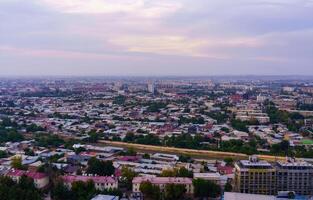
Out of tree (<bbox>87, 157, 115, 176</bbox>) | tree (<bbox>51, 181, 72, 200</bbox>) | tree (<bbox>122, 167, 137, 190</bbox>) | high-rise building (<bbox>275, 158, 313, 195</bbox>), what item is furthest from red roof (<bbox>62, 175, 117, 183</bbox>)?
high-rise building (<bbox>275, 158, 313, 195</bbox>)

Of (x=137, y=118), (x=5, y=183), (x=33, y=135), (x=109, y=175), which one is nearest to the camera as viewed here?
(x=5, y=183)

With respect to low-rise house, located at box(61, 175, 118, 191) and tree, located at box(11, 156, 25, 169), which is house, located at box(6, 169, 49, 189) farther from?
tree, located at box(11, 156, 25, 169)

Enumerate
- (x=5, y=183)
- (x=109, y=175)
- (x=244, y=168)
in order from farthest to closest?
(x=109, y=175) → (x=244, y=168) → (x=5, y=183)

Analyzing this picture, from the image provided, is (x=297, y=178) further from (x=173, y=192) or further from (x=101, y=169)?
(x=101, y=169)

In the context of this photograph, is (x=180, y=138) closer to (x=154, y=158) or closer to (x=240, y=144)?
(x=240, y=144)

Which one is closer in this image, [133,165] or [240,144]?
[133,165]

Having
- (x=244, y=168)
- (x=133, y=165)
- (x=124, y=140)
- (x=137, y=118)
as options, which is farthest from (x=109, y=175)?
(x=137, y=118)

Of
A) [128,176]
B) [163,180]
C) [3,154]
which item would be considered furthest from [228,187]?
[3,154]
